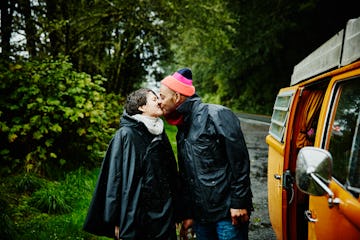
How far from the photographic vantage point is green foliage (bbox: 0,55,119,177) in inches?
193

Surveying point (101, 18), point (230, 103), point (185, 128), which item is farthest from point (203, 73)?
point (185, 128)

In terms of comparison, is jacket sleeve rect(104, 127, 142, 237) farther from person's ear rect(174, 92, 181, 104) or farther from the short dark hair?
person's ear rect(174, 92, 181, 104)

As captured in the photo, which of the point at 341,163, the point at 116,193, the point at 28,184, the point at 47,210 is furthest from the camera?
the point at 28,184

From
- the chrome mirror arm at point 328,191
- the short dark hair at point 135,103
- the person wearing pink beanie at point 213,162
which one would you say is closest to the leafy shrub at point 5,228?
the short dark hair at point 135,103

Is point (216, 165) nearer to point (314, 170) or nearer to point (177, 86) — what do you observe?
point (177, 86)

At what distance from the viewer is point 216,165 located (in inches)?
94.9

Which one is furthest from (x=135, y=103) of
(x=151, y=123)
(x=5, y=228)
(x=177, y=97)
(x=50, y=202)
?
(x=50, y=202)

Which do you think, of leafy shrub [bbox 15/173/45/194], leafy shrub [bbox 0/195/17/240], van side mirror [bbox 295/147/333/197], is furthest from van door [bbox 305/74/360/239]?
leafy shrub [bbox 15/173/45/194]

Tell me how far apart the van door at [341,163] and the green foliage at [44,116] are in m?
3.87

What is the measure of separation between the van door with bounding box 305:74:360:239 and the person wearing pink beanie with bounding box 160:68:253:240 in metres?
0.53

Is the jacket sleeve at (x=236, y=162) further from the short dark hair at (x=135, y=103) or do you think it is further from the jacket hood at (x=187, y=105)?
the short dark hair at (x=135, y=103)

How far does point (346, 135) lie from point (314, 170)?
0.61m

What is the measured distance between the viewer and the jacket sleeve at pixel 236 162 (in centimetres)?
230

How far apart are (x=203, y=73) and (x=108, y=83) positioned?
24777 mm
